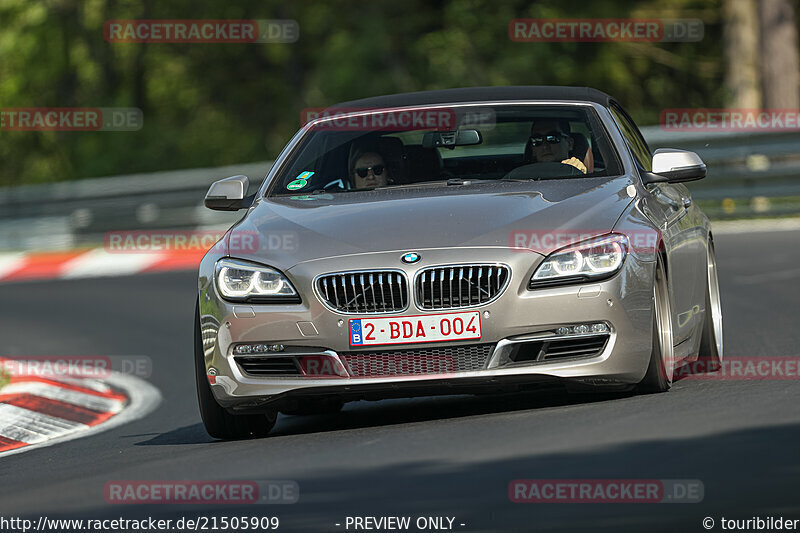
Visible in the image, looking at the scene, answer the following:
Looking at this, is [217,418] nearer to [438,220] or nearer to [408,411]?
[408,411]

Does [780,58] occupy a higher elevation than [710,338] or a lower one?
higher

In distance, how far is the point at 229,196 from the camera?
8.70m

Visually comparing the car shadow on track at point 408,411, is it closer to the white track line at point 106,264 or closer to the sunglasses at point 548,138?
the sunglasses at point 548,138

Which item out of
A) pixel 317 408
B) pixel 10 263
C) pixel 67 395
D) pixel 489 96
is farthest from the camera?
pixel 10 263

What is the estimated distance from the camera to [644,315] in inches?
289

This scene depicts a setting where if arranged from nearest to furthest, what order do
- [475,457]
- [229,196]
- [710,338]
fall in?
1. [475,457]
2. [229,196]
3. [710,338]

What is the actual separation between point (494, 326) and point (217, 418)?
149 cm

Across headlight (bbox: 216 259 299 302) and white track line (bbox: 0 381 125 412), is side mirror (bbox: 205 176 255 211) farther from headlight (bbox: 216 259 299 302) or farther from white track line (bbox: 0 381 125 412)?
white track line (bbox: 0 381 125 412)

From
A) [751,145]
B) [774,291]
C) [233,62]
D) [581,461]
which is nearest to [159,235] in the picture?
[751,145]

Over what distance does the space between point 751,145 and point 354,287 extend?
14.5m

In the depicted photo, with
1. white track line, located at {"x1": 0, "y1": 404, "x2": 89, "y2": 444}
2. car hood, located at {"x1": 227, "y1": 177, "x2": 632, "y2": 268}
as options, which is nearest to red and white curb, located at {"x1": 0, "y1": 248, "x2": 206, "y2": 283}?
white track line, located at {"x1": 0, "y1": 404, "x2": 89, "y2": 444}

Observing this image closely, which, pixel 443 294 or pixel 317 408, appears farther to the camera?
pixel 317 408

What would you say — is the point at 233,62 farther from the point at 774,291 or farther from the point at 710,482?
the point at 710,482

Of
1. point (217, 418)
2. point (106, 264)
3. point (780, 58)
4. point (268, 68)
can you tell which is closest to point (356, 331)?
point (217, 418)
